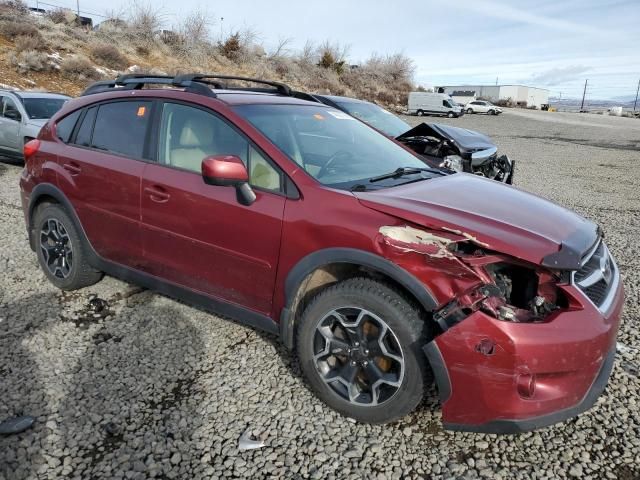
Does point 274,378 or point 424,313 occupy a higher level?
point 424,313

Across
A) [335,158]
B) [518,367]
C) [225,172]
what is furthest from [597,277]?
[225,172]

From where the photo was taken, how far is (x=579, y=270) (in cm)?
242

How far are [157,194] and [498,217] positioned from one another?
2146 millimetres

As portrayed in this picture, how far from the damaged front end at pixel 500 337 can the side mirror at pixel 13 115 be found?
398 inches

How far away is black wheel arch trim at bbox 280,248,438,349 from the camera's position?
238cm

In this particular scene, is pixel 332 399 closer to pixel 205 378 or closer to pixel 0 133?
pixel 205 378

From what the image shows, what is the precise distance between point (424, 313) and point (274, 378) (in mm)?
1162

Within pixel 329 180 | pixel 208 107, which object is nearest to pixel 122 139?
pixel 208 107

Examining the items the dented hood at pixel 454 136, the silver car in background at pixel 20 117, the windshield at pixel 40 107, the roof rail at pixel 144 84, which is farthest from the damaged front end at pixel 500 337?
the windshield at pixel 40 107

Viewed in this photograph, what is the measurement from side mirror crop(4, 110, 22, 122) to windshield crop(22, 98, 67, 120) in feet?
0.61

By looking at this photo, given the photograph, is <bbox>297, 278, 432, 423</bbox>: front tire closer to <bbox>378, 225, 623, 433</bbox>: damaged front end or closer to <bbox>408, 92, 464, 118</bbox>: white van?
<bbox>378, 225, 623, 433</bbox>: damaged front end

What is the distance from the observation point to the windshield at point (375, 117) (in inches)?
326

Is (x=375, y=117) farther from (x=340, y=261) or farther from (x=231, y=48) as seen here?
(x=231, y=48)

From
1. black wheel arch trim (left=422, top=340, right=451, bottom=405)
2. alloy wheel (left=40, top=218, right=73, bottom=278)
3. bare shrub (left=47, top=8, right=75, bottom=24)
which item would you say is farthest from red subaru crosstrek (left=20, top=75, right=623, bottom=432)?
bare shrub (left=47, top=8, right=75, bottom=24)
